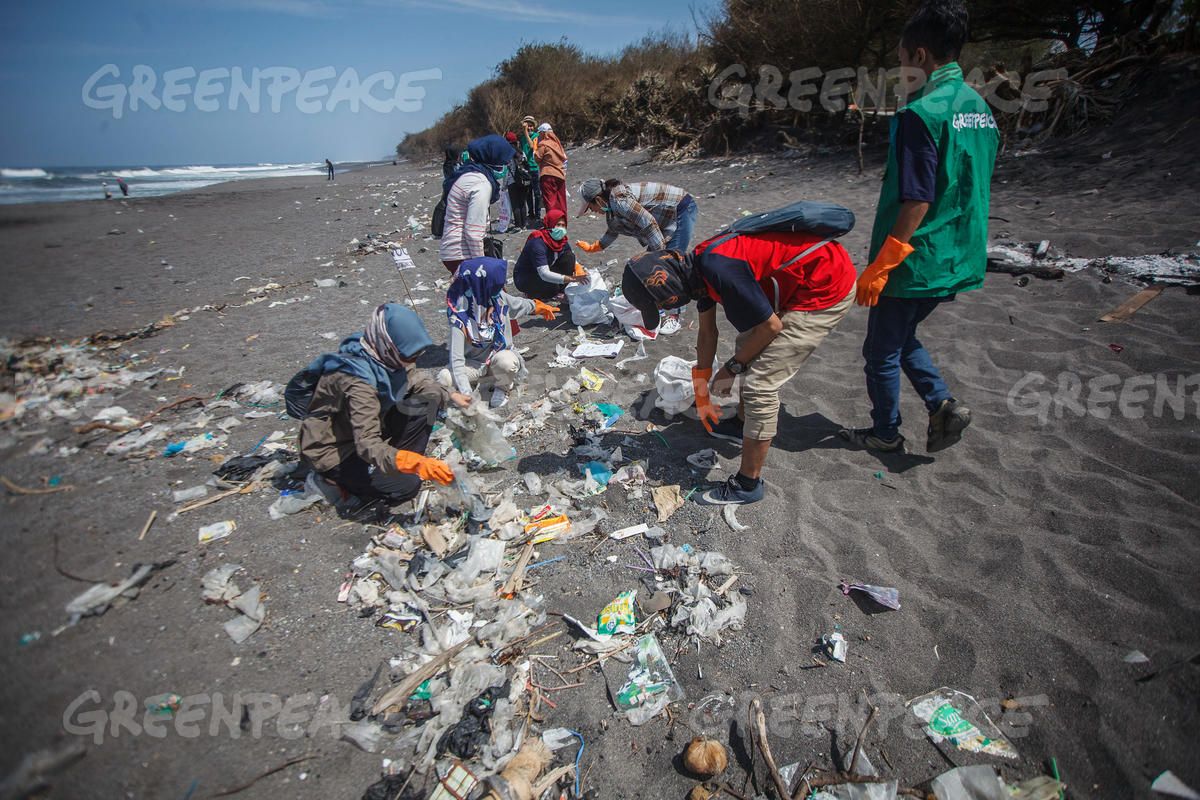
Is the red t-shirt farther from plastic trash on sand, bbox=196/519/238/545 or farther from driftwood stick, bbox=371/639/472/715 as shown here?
plastic trash on sand, bbox=196/519/238/545

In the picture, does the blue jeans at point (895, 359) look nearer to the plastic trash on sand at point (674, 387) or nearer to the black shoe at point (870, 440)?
the black shoe at point (870, 440)

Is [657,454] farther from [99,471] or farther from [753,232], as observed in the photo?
[99,471]

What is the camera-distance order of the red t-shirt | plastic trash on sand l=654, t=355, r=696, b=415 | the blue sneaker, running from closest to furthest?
the red t-shirt → the blue sneaker → plastic trash on sand l=654, t=355, r=696, b=415

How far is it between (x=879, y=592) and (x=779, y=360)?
1.08 m

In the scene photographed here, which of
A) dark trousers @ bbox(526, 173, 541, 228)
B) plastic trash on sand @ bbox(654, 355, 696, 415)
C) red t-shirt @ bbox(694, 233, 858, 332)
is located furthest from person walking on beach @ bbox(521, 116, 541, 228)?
red t-shirt @ bbox(694, 233, 858, 332)

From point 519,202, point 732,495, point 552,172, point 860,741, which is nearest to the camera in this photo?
point 860,741

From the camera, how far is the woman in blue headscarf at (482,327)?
3730mm

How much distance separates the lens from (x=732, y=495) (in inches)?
106

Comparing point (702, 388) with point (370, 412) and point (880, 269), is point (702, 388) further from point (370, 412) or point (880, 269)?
point (370, 412)

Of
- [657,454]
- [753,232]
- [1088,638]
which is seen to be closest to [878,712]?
[1088,638]

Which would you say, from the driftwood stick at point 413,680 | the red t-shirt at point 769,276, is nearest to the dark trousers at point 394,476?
the driftwood stick at point 413,680

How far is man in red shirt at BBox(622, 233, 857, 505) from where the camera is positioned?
7.43 feet

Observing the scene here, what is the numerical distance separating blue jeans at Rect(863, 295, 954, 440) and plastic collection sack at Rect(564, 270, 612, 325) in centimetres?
257

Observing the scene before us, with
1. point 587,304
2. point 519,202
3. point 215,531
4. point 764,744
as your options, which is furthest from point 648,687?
point 519,202
